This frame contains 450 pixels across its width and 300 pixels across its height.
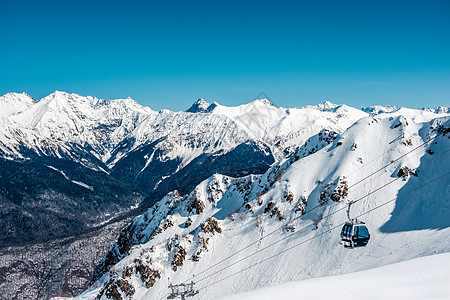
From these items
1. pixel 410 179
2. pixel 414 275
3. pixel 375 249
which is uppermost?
pixel 414 275

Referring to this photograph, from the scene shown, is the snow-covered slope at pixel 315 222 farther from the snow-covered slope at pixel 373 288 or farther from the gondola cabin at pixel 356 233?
the snow-covered slope at pixel 373 288

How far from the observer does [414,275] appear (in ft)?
96.8

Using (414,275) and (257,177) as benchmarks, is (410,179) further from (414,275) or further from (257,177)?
(414,275)

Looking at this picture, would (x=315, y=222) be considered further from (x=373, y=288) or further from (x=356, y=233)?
(x=373, y=288)

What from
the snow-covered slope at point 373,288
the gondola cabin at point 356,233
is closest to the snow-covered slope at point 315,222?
the gondola cabin at point 356,233

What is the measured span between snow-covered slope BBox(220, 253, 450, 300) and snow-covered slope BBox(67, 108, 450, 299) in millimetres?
46820

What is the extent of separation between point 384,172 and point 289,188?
30.7m

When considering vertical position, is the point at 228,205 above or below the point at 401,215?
above

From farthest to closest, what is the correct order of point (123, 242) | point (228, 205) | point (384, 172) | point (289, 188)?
point (123, 242) → point (228, 205) → point (289, 188) → point (384, 172)

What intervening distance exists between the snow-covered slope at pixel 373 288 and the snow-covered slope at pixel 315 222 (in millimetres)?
46820

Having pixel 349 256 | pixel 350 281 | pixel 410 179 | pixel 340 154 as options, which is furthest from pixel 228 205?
pixel 350 281

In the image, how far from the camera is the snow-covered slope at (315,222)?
8431cm

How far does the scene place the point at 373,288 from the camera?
86.7ft

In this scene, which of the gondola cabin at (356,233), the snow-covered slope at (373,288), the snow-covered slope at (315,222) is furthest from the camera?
the snow-covered slope at (315,222)
